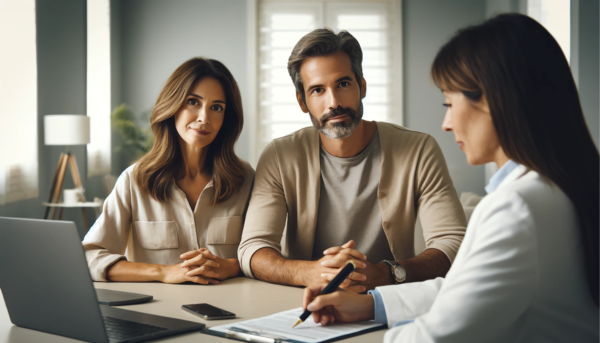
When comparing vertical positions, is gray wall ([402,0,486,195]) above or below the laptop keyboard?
above

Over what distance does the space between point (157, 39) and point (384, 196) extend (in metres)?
5.46

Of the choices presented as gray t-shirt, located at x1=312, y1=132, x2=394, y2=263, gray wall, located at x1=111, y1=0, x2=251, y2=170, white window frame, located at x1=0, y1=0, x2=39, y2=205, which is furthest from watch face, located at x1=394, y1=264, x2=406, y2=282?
gray wall, located at x1=111, y1=0, x2=251, y2=170

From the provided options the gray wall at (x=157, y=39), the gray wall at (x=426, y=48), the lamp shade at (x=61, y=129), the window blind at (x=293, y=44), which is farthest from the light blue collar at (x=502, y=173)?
the gray wall at (x=157, y=39)

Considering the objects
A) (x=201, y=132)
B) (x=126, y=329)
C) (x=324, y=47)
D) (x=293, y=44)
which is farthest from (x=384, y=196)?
(x=293, y=44)

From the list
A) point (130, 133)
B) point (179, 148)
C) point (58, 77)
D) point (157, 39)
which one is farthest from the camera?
point (157, 39)

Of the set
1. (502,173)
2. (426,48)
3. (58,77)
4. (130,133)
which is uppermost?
(426,48)

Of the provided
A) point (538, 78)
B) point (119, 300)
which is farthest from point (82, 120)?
point (538, 78)

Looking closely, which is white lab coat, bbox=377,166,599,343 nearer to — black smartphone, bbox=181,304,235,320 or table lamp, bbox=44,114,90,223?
black smartphone, bbox=181,304,235,320

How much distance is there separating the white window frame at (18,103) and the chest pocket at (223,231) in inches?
119

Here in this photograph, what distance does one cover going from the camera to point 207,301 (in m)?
1.34

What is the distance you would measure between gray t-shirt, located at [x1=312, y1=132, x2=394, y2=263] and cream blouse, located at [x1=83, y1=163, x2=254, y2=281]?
0.99ft

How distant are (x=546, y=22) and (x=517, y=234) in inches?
187

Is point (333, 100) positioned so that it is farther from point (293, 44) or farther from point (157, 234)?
point (293, 44)

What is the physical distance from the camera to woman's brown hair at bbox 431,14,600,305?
0.79m
